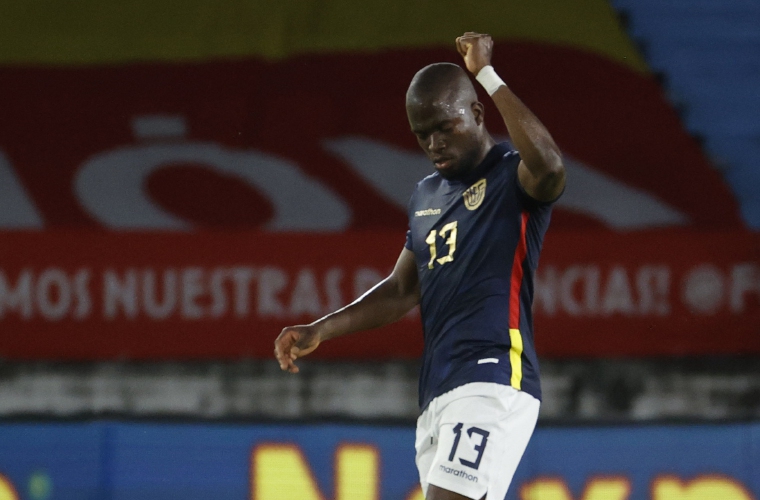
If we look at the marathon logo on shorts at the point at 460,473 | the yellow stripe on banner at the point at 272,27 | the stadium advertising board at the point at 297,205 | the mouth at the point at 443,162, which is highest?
the yellow stripe on banner at the point at 272,27

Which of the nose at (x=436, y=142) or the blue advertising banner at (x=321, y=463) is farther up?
the nose at (x=436, y=142)

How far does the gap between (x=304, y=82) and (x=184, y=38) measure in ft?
2.49

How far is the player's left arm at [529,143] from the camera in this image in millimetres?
2562

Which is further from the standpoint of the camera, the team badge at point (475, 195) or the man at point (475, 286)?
the team badge at point (475, 195)

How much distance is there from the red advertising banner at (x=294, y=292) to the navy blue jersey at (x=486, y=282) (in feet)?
9.66

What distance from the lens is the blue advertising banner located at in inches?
167

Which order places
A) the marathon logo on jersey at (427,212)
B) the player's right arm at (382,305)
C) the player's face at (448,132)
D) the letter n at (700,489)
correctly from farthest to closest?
the letter n at (700,489) → the player's right arm at (382,305) → the marathon logo on jersey at (427,212) → the player's face at (448,132)

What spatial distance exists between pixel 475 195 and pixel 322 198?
132 inches

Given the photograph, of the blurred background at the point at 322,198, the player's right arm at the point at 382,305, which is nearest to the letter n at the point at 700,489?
the blurred background at the point at 322,198

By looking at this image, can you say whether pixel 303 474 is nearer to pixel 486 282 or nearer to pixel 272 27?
pixel 486 282

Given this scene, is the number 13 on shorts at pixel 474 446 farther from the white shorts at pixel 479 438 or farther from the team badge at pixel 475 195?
the team badge at pixel 475 195

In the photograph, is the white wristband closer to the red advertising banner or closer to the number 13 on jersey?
the number 13 on jersey

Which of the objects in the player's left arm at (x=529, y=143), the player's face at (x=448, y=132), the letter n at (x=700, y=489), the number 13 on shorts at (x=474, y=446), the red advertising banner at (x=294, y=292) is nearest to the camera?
the player's left arm at (x=529, y=143)

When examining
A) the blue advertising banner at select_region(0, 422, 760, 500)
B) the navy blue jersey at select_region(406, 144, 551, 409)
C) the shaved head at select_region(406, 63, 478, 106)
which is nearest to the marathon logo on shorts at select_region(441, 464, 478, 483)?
the navy blue jersey at select_region(406, 144, 551, 409)
